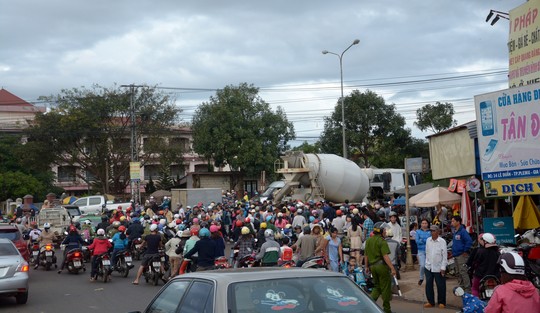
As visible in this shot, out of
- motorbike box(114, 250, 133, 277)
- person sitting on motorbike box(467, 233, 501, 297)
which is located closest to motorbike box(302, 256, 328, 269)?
person sitting on motorbike box(467, 233, 501, 297)

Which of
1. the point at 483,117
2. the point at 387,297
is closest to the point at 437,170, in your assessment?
the point at 483,117

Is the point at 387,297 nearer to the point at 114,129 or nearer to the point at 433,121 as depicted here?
the point at 433,121

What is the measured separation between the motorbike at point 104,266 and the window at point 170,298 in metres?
12.5

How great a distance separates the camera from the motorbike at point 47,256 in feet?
71.0

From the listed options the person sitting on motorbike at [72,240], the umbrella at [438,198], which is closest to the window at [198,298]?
the umbrella at [438,198]

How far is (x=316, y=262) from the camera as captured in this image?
15.1 metres

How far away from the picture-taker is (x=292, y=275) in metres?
5.61

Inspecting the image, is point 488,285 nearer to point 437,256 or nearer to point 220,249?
point 437,256

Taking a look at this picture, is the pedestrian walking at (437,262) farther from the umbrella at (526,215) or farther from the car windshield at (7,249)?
the car windshield at (7,249)

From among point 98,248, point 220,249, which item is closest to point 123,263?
point 98,248

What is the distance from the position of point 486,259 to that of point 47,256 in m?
15.0

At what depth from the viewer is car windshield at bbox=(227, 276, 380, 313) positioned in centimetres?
530

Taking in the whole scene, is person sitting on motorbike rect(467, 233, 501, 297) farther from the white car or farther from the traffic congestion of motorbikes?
the white car

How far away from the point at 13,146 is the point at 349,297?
6358 cm
